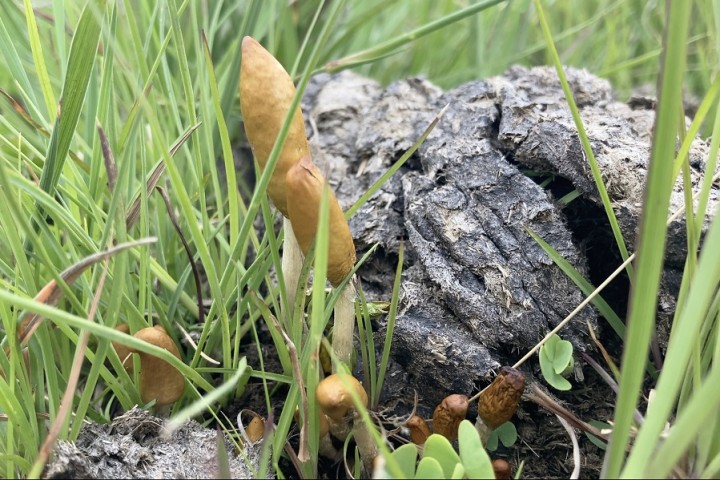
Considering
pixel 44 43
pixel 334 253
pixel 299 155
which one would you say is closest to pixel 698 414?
pixel 334 253

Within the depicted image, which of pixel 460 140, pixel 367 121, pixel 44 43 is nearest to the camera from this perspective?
pixel 460 140

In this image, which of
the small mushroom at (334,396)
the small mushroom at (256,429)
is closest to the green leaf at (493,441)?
the small mushroom at (334,396)

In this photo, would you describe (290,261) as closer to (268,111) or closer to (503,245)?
(268,111)

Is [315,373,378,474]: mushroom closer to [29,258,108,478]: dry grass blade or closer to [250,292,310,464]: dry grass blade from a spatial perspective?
[250,292,310,464]: dry grass blade

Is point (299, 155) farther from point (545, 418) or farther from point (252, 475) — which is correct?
point (545, 418)

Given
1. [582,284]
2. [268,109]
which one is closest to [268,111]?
[268,109]

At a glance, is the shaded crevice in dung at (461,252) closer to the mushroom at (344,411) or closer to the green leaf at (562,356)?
the green leaf at (562,356)

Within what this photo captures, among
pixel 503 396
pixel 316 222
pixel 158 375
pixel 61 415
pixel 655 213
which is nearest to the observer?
pixel 655 213
